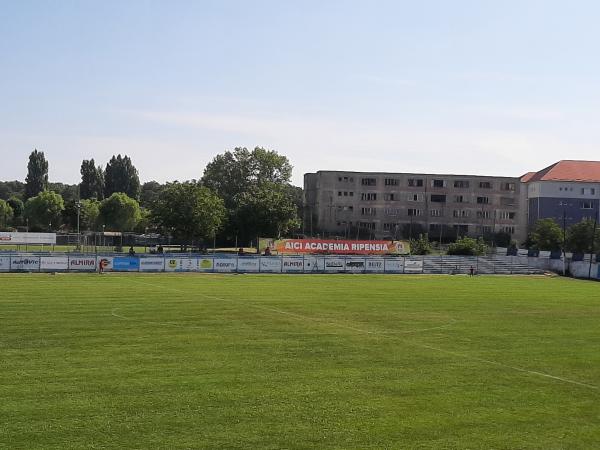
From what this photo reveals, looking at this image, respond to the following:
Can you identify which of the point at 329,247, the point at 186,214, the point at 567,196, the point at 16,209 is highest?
the point at 567,196

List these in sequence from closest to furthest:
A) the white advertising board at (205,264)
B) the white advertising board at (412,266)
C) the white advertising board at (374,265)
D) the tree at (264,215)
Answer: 1. the white advertising board at (205,264)
2. the white advertising board at (374,265)
3. the white advertising board at (412,266)
4. the tree at (264,215)

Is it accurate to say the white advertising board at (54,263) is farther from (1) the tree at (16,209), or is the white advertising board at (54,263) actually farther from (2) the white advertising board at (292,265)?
(1) the tree at (16,209)

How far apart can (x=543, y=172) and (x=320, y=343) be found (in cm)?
11854

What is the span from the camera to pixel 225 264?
7019 centimetres

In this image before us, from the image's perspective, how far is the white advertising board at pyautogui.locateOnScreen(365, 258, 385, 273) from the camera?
254 feet

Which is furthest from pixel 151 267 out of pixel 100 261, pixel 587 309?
pixel 587 309

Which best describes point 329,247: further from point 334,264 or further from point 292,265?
point 292,265

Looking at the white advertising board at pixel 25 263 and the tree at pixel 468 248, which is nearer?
the white advertising board at pixel 25 263

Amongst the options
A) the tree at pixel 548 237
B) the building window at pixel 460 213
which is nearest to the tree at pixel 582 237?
the tree at pixel 548 237

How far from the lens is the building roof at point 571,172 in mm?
129875

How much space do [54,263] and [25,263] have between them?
8.08 feet

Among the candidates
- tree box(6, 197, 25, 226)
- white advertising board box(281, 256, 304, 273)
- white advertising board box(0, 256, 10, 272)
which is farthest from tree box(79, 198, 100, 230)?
white advertising board box(0, 256, 10, 272)

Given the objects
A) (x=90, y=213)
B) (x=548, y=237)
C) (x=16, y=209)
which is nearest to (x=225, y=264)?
(x=548, y=237)

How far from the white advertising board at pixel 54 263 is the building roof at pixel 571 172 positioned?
93756 millimetres
